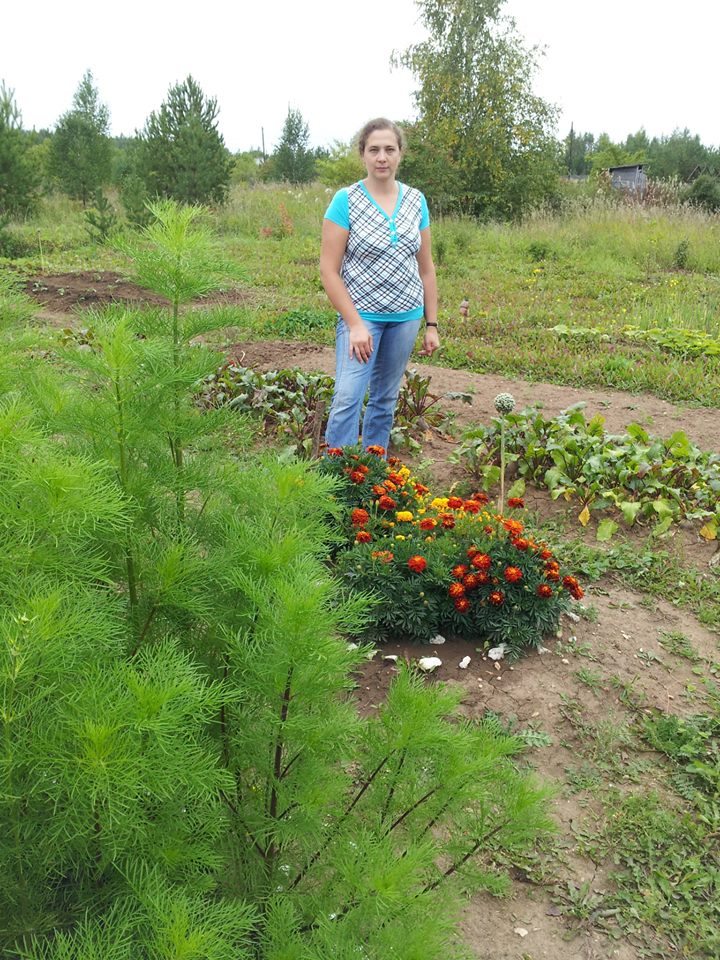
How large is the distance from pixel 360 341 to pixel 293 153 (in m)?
39.6

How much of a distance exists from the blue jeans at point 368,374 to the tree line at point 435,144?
16.0 m

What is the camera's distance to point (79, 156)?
21438 millimetres

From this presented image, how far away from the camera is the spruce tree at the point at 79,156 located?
2161cm

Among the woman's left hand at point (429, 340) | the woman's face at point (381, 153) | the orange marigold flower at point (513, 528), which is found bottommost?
the orange marigold flower at point (513, 528)

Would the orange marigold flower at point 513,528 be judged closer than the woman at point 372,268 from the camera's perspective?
Yes

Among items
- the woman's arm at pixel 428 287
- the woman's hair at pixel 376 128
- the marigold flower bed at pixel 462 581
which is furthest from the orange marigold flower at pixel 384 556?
the woman's hair at pixel 376 128

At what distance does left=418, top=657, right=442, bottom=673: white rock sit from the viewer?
3027 millimetres

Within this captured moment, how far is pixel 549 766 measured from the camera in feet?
8.67

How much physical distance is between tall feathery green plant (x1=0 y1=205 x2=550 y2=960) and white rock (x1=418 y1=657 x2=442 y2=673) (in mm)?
1488

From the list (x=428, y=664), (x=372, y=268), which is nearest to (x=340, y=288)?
(x=372, y=268)

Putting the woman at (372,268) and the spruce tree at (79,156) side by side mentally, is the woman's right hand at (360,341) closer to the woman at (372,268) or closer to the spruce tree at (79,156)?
the woman at (372,268)

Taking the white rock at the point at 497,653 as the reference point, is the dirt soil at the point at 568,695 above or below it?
below

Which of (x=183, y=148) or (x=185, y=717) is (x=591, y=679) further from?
(x=183, y=148)

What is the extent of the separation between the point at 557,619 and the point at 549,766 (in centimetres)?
81
